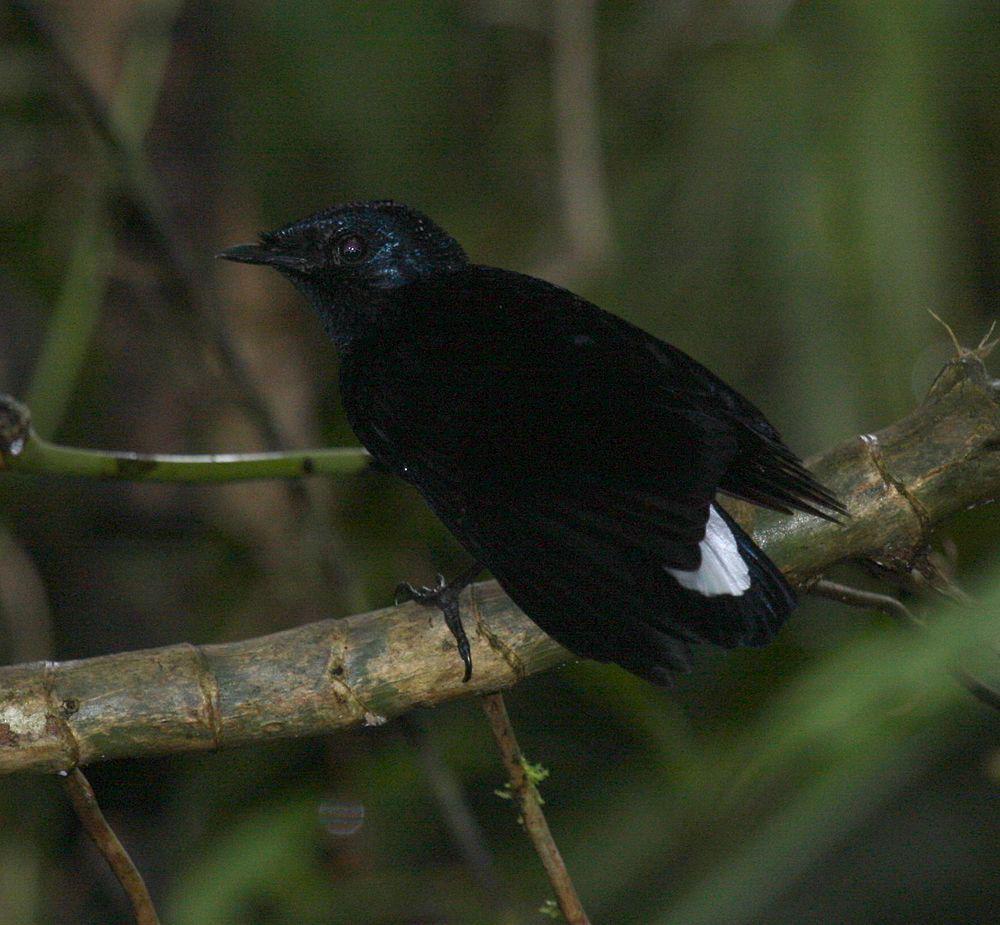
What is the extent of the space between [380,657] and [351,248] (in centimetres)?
128

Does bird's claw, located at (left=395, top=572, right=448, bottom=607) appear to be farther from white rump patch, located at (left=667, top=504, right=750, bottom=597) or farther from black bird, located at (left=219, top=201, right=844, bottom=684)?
white rump patch, located at (left=667, top=504, right=750, bottom=597)

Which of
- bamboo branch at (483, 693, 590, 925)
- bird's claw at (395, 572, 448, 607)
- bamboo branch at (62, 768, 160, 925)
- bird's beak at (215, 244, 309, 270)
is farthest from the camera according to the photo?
bird's beak at (215, 244, 309, 270)

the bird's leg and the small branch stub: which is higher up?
the small branch stub

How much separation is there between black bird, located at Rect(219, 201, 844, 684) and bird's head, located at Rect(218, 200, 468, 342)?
0.18 feet

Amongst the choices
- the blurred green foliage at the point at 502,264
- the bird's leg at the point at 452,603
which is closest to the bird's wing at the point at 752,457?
the blurred green foliage at the point at 502,264

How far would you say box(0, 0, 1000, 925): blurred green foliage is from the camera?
111 inches

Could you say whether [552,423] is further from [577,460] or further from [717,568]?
[717,568]

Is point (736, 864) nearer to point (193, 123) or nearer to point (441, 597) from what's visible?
point (441, 597)

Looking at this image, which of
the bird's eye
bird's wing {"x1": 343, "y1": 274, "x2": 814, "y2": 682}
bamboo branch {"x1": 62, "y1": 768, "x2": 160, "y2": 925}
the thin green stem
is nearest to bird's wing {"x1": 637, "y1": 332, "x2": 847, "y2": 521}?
bird's wing {"x1": 343, "y1": 274, "x2": 814, "y2": 682}

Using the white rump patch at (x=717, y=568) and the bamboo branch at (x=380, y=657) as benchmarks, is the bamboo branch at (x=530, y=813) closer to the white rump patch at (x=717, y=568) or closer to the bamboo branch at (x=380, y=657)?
the bamboo branch at (x=380, y=657)

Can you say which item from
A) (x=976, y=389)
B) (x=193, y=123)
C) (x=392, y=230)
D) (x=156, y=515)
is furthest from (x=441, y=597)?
(x=193, y=123)

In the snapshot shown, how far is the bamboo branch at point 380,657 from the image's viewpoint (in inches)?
69.5

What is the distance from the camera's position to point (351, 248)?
9.39 feet

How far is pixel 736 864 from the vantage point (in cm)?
201
